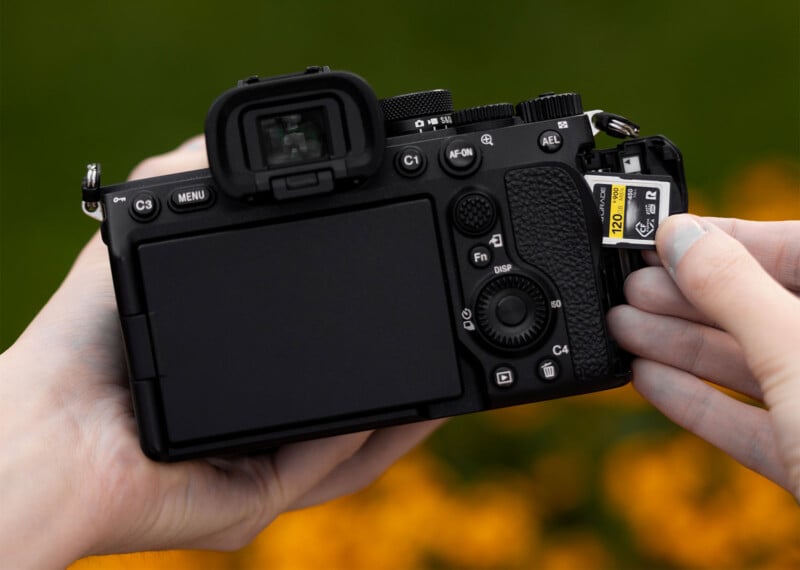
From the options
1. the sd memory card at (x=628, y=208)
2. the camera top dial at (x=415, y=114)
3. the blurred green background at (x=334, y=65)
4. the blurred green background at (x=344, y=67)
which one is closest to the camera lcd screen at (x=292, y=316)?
the camera top dial at (x=415, y=114)

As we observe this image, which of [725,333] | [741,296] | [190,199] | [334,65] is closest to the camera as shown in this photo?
[741,296]

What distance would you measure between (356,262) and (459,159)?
18 cm

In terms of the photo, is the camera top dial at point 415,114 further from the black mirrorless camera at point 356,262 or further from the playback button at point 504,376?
the playback button at point 504,376

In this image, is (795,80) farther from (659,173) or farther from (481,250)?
(481,250)

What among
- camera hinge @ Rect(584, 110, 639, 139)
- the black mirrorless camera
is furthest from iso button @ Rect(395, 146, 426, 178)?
camera hinge @ Rect(584, 110, 639, 139)

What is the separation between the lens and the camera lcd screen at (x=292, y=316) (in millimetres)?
1227

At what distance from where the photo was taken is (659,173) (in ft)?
4.25

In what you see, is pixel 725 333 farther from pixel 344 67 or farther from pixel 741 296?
pixel 344 67

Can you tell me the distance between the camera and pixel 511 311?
49.8 inches

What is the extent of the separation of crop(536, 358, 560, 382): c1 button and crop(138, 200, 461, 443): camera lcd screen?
0.15 m

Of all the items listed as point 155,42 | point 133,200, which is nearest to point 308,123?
point 133,200

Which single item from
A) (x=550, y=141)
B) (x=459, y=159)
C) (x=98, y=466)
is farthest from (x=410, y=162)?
(x=98, y=466)

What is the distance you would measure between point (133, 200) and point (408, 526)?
784 millimetres

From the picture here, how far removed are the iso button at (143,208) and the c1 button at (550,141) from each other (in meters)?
0.49
